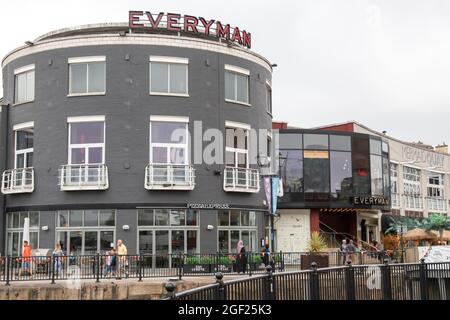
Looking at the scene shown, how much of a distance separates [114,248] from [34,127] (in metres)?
7.37

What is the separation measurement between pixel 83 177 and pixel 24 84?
6.41 meters

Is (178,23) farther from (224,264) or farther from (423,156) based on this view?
(423,156)

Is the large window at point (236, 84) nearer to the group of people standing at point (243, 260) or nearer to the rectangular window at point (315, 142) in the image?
the group of people standing at point (243, 260)

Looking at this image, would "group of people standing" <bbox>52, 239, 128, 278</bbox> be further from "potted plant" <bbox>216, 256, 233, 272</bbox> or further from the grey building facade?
the grey building facade

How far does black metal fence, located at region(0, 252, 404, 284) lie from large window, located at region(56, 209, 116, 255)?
4500 millimetres

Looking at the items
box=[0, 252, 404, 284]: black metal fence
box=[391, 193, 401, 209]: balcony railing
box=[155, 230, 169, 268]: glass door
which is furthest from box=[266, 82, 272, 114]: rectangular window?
box=[391, 193, 401, 209]: balcony railing

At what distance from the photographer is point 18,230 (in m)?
33.2

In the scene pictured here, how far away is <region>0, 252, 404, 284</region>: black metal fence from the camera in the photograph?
23.8 m

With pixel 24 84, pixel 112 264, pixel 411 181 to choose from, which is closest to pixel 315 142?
pixel 411 181

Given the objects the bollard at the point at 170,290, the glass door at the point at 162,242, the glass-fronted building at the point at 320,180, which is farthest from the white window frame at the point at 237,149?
the bollard at the point at 170,290

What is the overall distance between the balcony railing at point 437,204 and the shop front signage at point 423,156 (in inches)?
121

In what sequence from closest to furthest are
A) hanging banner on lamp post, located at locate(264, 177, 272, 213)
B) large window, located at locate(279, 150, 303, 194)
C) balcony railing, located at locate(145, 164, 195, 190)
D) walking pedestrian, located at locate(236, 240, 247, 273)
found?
walking pedestrian, located at locate(236, 240, 247, 273)
balcony railing, located at locate(145, 164, 195, 190)
hanging banner on lamp post, located at locate(264, 177, 272, 213)
large window, located at locate(279, 150, 303, 194)

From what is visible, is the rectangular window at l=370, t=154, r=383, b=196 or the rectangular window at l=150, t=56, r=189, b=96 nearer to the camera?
the rectangular window at l=150, t=56, r=189, b=96
